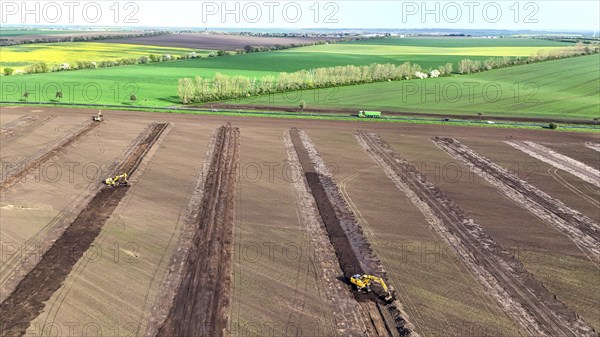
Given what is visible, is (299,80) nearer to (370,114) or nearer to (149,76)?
(370,114)

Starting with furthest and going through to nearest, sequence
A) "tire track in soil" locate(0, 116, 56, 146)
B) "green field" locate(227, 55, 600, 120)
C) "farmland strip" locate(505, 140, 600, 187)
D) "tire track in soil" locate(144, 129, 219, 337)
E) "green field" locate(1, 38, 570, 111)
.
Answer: "green field" locate(1, 38, 570, 111) < "green field" locate(227, 55, 600, 120) < "tire track in soil" locate(0, 116, 56, 146) < "farmland strip" locate(505, 140, 600, 187) < "tire track in soil" locate(144, 129, 219, 337)

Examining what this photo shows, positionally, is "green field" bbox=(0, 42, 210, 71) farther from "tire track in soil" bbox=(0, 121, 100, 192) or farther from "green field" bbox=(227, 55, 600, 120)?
"green field" bbox=(227, 55, 600, 120)

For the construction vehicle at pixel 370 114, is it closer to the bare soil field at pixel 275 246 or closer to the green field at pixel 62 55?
the bare soil field at pixel 275 246

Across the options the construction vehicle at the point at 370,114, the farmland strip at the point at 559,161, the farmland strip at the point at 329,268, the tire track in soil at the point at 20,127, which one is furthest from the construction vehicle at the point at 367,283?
the construction vehicle at the point at 370,114

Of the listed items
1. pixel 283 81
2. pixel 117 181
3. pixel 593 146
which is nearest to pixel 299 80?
Result: pixel 283 81

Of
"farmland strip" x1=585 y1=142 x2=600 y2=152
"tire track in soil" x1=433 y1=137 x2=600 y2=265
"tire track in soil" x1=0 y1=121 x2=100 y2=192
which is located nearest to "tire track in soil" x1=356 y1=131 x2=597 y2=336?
"tire track in soil" x1=433 y1=137 x2=600 y2=265

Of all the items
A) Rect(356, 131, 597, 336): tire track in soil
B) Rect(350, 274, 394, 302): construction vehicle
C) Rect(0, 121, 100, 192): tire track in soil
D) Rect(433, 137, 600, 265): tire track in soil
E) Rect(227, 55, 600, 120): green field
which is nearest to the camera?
Rect(356, 131, 597, 336): tire track in soil

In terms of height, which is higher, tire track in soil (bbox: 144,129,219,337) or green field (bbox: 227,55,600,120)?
green field (bbox: 227,55,600,120)
